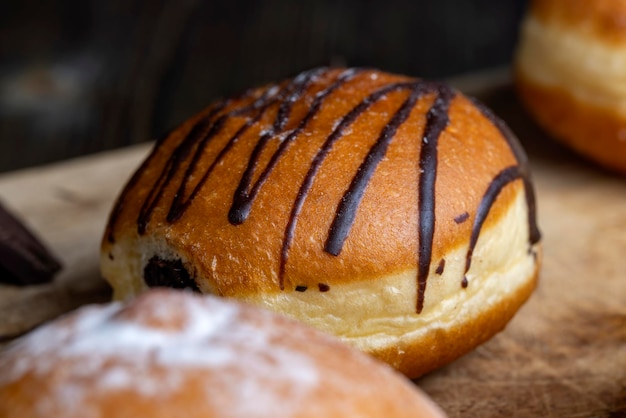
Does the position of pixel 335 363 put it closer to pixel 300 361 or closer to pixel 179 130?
pixel 300 361

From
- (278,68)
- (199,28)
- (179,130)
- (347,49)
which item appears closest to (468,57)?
(347,49)

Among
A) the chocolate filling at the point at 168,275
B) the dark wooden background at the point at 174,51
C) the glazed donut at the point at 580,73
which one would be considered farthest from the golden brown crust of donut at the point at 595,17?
the dark wooden background at the point at 174,51

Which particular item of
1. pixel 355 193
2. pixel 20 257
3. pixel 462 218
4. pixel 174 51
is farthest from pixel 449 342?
pixel 174 51

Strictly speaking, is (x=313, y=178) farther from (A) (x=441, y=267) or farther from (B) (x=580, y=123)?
(B) (x=580, y=123)

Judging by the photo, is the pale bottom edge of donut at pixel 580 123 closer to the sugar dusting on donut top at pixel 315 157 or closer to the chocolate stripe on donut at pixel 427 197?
the sugar dusting on donut top at pixel 315 157

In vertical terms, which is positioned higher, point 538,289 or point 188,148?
point 188,148

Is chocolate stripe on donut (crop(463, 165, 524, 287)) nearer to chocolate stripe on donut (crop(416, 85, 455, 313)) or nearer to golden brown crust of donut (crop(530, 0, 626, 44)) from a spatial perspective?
chocolate stripe on donut (crop(416, 85, 455, 313))

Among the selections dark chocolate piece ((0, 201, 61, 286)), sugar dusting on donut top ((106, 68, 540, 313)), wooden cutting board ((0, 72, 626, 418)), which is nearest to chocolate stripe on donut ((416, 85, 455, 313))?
sugar dusting on donut top ((106, 68, 540, 313))
